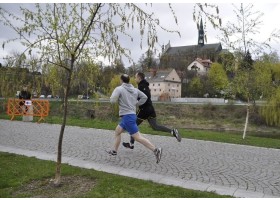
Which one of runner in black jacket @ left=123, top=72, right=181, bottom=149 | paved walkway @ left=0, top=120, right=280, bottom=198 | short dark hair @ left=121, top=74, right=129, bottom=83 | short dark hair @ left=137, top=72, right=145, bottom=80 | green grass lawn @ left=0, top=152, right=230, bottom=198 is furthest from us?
runner in black jacket @ left=123, top=72, right=181, bottom=149

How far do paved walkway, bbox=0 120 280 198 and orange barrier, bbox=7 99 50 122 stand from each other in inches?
206

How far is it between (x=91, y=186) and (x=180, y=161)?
3175 millimetres

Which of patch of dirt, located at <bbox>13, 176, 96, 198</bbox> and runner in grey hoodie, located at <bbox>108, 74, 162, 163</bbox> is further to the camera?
runner in grey hoodie, located at <bbox>108, 74, 162, 163</bbox>

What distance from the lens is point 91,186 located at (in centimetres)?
609

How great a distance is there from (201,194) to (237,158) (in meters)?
4.17

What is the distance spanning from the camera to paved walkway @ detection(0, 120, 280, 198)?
21.9 feet

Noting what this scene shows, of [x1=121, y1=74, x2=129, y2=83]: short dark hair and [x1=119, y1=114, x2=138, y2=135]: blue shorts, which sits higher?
[x1=121, y1=74, x2=129, y2=83]: short dark hair

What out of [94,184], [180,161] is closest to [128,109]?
[180,161]

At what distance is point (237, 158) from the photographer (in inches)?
377

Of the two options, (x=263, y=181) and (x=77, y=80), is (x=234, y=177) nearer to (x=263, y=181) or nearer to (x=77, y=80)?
(x=263, y=181)

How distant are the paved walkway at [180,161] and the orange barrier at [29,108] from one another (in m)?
5.24

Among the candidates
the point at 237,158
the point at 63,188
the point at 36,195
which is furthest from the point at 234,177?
the point at 36,195

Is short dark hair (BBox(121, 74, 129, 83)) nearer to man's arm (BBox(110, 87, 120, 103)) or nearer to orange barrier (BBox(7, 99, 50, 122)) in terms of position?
man's arm (BBox(110, 87, 120, 103))

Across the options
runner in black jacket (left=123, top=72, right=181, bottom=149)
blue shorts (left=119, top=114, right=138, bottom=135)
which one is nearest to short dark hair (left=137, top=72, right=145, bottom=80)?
runner in black jacket (left=123, top=72, right=181, bottom=149)
